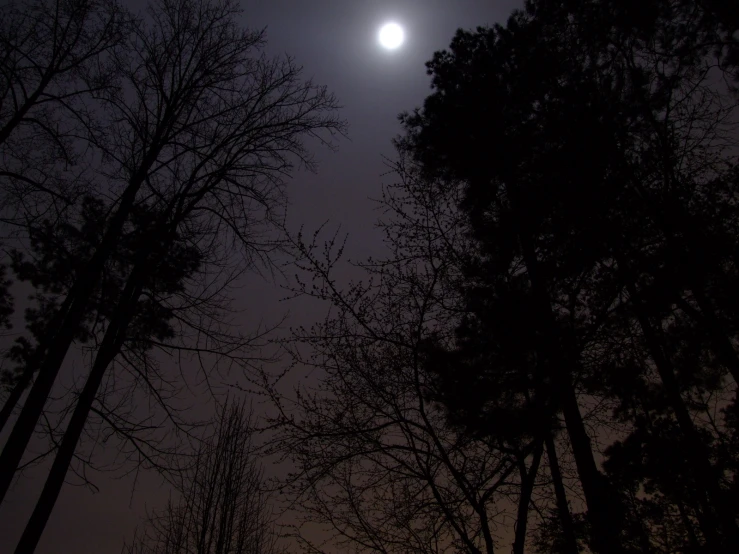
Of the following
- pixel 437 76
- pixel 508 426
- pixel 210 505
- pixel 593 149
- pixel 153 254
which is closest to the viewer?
pixel 508 426

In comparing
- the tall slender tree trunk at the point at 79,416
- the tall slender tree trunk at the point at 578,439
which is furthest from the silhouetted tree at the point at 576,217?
the tall slender tree trunk at the point at 79,416

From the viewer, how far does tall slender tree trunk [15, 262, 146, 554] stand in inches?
194

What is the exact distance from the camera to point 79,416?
219 inches

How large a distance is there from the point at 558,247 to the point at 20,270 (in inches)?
364

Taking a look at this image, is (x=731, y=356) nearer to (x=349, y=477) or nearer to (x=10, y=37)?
(x=349, y=477)

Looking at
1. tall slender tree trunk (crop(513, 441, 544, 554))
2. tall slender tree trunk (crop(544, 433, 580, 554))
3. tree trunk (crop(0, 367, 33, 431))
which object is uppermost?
tree trunk (crop(0, 367, 33, 431))

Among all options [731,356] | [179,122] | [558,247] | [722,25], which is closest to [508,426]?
[558,247]

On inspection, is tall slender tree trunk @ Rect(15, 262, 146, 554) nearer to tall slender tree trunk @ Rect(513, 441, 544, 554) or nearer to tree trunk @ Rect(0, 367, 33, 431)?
tree trunk @ Rect(0, 367, 33, 431)

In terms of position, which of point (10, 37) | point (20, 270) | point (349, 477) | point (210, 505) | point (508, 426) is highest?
point (10, 37)

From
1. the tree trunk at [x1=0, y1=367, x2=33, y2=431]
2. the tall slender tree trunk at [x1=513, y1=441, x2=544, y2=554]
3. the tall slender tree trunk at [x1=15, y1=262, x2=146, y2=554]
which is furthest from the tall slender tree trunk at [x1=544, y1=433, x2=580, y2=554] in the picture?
the tree trunk at [x1=0, y1=367, x2=33, y2=431]

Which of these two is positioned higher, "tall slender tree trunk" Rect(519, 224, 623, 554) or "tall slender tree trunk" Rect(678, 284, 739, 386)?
"tall slender tree trunk" Rect(678, 284, 739, 386)

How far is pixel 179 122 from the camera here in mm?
7914

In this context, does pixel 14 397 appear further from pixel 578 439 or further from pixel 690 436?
pixel 690 436

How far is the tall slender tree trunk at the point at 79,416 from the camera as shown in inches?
194
